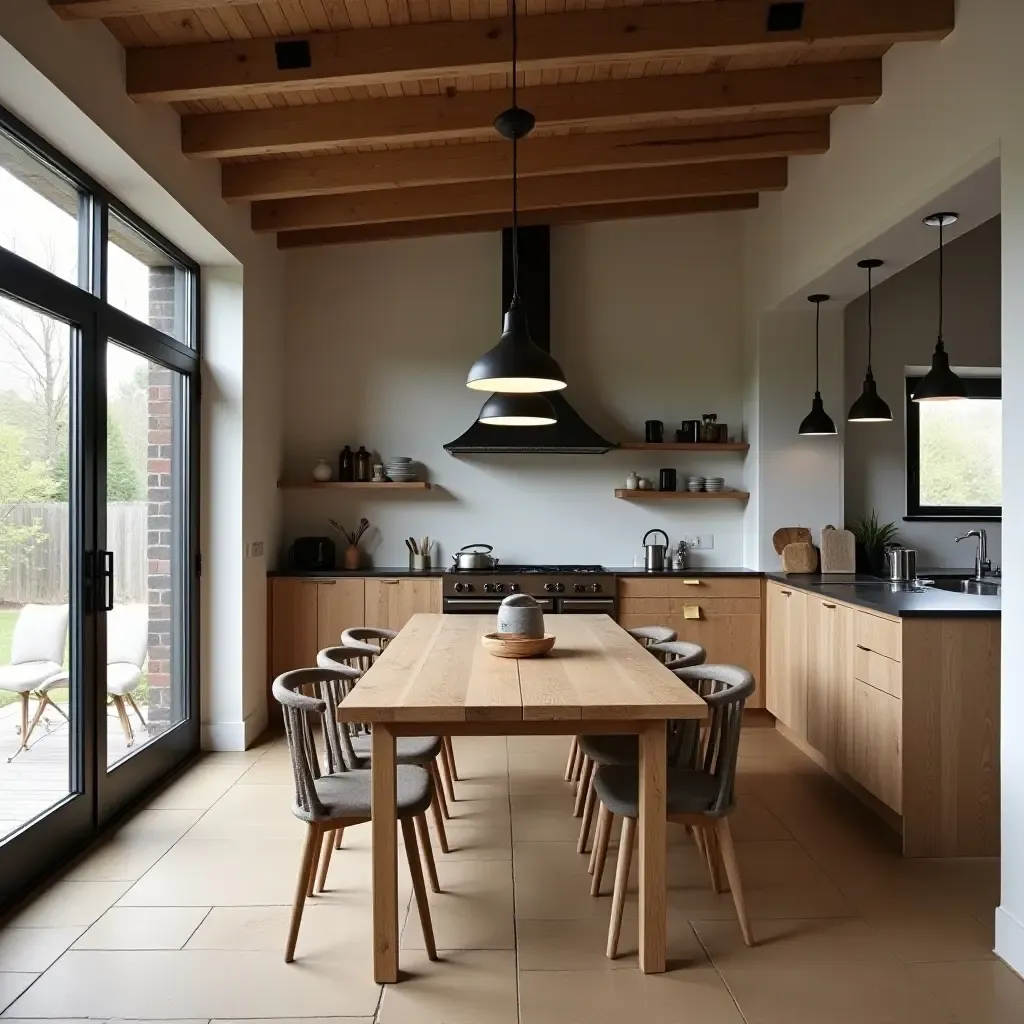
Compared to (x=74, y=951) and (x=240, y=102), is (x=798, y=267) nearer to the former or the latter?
(x=240, y=102)

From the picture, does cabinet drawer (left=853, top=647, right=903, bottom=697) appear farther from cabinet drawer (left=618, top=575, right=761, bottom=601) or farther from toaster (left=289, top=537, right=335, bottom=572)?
toaster (left=289, top=537, right=335, bottom=572)

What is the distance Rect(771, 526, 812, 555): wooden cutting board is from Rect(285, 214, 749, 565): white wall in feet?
1.45

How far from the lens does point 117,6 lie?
285cm

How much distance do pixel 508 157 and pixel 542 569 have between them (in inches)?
98.8

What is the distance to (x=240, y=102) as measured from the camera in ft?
12.8

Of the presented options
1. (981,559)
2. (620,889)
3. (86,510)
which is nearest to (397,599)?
(86,510)

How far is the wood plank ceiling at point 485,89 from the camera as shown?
3.33 meters

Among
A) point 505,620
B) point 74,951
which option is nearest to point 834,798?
point 505,620

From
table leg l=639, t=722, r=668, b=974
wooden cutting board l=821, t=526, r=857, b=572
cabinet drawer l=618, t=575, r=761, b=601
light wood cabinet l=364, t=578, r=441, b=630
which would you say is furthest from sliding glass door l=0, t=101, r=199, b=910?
wooden cutting board l=821, t=526, r=857, b=572

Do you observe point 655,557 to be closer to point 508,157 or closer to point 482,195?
point 482,195

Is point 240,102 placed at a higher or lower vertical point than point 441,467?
higher

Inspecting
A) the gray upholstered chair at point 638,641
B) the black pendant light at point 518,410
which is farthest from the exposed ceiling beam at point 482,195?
the gray upholstered chair at point 638,641

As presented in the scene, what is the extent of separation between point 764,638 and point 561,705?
3370 mm

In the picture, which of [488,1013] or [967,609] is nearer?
[488,1013]
